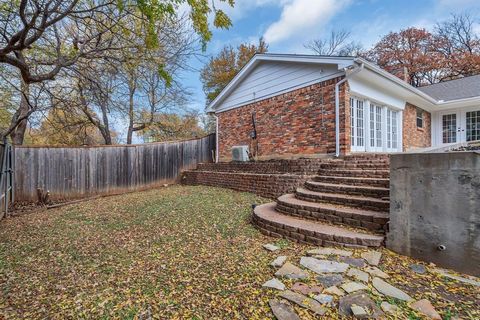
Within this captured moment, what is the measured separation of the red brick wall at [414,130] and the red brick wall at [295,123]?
4578mm

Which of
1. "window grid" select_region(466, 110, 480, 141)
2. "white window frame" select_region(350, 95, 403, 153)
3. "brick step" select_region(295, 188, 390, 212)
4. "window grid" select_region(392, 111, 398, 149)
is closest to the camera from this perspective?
"brick step" select_region(295, 188, 390, 212)

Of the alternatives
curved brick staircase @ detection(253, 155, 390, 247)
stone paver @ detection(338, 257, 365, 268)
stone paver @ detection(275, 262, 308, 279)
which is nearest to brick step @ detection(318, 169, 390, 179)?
curved brick staircase @ detection(253, 155, 390, 247)

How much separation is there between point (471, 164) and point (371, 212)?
1480 millimetres

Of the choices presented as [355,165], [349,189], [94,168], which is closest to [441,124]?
[355,165]

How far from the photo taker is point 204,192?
7910 mm

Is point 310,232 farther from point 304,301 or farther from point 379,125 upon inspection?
point 379,125

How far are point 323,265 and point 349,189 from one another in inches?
90.6

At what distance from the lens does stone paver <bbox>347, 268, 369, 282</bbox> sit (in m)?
2.58

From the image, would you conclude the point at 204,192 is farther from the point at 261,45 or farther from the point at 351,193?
the point at 261,45

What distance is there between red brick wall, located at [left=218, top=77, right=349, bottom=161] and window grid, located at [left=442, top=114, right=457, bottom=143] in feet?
27.7

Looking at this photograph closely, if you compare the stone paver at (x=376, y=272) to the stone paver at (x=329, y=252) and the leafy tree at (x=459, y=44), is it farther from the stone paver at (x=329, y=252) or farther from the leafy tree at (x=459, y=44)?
the leafy tree at (x=459, y=44)

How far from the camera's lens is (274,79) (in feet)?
29.5

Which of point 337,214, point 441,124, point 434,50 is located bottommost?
point 337,214

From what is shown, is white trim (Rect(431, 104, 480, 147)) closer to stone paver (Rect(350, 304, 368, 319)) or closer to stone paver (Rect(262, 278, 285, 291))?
stone paver (Rect(350, 304, 368, 319))
